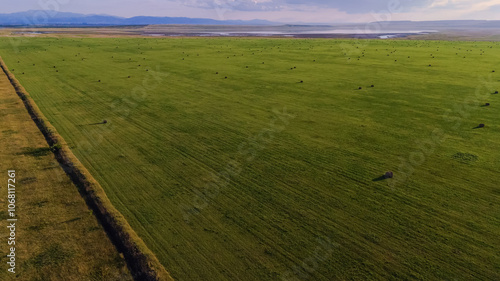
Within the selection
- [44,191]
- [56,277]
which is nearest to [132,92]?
[44,191]

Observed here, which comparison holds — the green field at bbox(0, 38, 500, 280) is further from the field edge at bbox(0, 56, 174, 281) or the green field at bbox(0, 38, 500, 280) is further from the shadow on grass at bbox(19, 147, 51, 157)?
the shadow on grass at bbox(19, 147, 51, 157)

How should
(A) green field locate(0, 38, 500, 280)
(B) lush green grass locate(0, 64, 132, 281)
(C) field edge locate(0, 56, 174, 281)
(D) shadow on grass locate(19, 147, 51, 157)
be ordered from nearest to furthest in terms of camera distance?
(B) lush green grass locate(0, 64, 132, 281) → (C) field edge locate(0, 56, 174, 281) → (A) green field locate(0, 38, 500, 280) → (D) shadow on grass locate(19, 147, 51, 157)

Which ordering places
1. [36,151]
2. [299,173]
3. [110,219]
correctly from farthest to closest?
[36,151]
[299,173]
[110,219]

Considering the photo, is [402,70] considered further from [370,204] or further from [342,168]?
[370,204]

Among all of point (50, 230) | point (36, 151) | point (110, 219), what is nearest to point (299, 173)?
point (110, 219)

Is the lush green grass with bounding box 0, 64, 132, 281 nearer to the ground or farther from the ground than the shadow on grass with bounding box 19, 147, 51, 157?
nearer to the ground

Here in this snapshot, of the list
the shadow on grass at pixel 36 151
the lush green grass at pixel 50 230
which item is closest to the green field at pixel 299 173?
the lush green grass at pixel 50 230

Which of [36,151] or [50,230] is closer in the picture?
[50,230]

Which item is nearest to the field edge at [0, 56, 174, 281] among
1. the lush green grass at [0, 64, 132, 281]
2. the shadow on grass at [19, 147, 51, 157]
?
the lush green grass at [0, 64, 132, 281]

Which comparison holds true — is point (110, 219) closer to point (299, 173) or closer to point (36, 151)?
point (299, 173)
